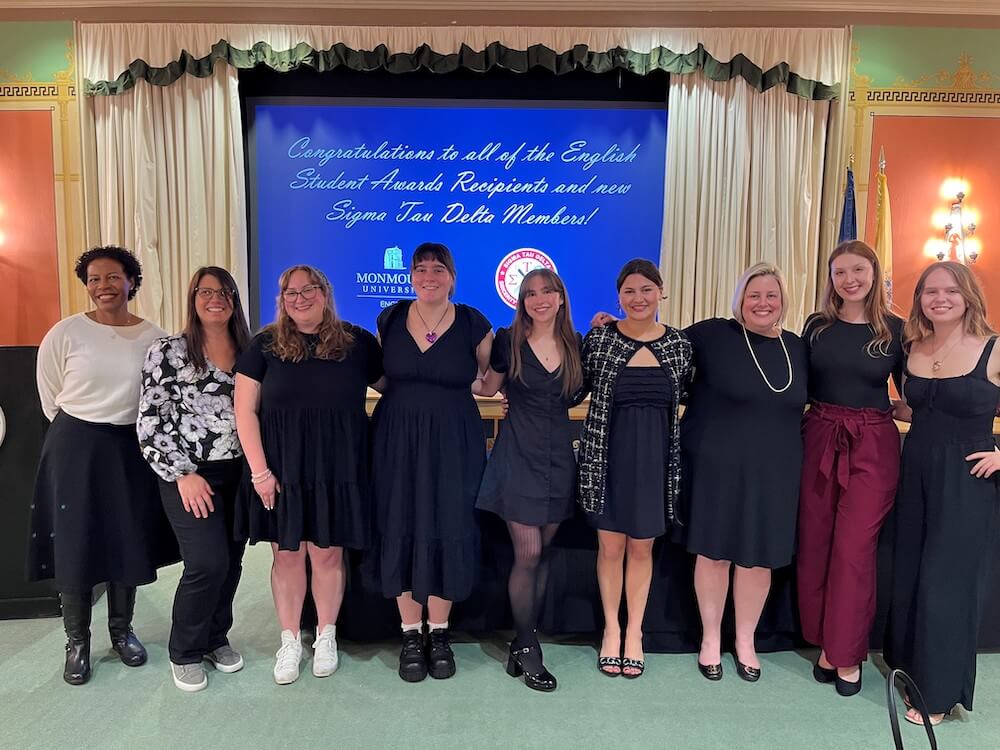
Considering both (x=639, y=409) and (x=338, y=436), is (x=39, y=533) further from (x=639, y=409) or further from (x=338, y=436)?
(x=639, y=409)

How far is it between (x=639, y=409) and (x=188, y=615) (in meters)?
1.70

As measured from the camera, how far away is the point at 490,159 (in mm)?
4984

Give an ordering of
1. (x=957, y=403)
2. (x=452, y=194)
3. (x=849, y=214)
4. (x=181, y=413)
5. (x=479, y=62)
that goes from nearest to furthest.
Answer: (x=957, y=403) → (x=181, y=413) → (x=479, y=62) → (x=849, y=214) → (x=452, y=194)

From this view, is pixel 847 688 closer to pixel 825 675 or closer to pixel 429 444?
pixel 825 675

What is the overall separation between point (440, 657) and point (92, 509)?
1.32m

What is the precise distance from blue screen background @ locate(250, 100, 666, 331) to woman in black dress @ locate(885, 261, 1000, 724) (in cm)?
309

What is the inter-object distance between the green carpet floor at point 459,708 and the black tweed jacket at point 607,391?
0.66 metres

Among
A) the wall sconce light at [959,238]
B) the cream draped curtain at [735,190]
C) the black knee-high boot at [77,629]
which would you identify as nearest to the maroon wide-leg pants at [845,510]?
the black knee-high boot at [77,629]

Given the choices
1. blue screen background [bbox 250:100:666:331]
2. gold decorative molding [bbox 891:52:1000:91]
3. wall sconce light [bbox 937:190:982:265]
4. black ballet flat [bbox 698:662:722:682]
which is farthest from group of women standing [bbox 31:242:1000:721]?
gold decorative molding [bbox 891:52:1000:91]

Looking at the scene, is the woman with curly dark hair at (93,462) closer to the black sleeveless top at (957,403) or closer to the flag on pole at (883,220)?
the black sleeveless top at (957,403)

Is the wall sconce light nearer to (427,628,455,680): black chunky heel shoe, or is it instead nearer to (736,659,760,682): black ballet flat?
(736,659,760,682): black ballet flat

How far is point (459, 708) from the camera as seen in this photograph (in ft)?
7.17

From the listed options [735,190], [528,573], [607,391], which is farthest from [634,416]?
[735,190]

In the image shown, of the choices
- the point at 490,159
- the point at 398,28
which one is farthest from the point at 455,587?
the point at 398,28
